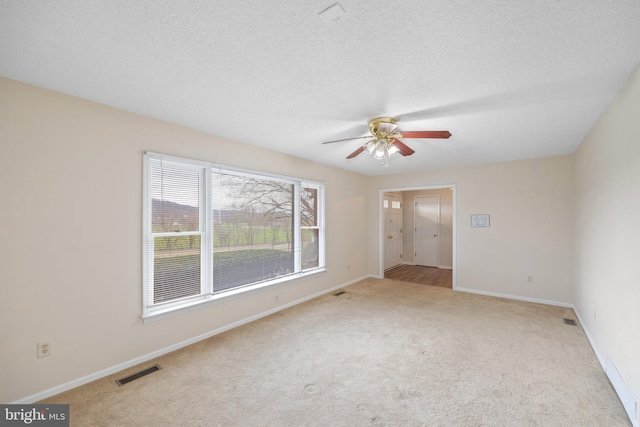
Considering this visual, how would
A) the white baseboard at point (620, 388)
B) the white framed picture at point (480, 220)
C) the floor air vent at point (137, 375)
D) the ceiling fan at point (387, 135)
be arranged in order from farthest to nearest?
the white framed picture at point (480, 220)
the ceiling fan at point (387, 135)
the floor air vent at point (137, 375)
the white baseboard at point (620, 388)

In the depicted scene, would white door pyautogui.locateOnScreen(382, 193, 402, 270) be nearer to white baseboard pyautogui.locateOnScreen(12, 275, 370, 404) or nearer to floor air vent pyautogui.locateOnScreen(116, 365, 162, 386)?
white baseboard pyautogui.locateOnScreen(12, 275, 370, 404)

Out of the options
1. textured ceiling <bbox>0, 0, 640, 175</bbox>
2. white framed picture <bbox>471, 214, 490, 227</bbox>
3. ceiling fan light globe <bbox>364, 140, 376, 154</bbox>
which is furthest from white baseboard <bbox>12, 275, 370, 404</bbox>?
white framed picture <bbox>471, 214, 490, 227</bbox>

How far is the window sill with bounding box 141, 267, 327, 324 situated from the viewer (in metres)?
2.83

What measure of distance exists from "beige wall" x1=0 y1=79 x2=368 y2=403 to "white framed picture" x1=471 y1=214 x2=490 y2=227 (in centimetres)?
495

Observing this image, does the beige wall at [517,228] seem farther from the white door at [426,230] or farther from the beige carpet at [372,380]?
the white door at [426,230]

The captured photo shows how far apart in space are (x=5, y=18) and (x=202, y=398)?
8.86 feet

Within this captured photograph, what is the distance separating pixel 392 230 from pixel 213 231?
547 cm

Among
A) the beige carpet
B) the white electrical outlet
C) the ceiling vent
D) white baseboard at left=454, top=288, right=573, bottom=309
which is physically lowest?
the beige carpet

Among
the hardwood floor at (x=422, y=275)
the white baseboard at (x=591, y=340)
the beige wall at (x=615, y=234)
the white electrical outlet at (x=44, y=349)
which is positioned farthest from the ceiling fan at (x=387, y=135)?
the hardwood floor at (x=422, y=275)

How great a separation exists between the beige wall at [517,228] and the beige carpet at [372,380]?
1.00 meters

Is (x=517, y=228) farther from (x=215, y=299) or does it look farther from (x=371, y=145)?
(x=215, y=299)

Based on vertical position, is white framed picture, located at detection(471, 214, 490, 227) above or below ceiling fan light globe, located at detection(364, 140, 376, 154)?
below

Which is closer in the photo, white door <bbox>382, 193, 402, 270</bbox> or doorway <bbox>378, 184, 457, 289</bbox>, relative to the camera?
white door <bbox>382, 193, 402, 270</bbox>

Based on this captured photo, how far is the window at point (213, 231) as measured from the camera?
9.54ft
